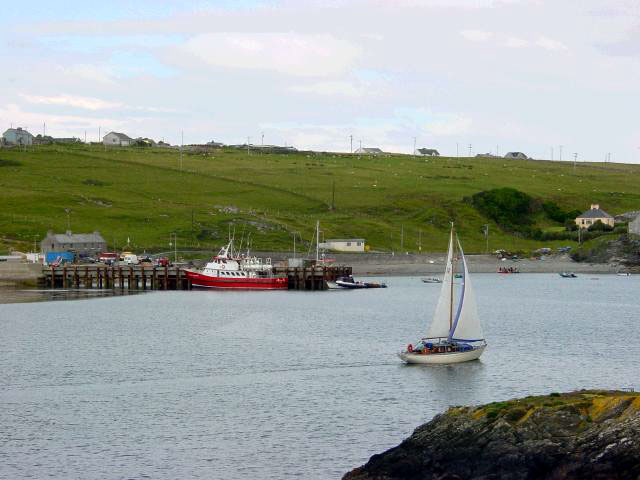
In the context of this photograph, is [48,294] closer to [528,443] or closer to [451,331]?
[451,331]

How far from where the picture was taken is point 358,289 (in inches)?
5871

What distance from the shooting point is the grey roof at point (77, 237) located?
543 ft

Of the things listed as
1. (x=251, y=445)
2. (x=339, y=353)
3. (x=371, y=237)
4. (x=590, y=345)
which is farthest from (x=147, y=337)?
(x=371, y=237)

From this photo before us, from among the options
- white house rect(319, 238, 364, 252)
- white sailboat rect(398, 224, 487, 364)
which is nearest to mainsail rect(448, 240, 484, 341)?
white sailboat rect(398, 224, 487, 364)

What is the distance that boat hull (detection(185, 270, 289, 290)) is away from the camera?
14638 cm

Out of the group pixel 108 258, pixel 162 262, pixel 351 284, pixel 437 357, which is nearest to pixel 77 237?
pixel 108 258

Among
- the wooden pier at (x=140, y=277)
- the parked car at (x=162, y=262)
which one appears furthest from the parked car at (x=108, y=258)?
the wooden pier at (x=140, y=277)

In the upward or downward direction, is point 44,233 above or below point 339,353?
above

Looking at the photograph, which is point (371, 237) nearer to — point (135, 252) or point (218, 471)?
point (135, 252)

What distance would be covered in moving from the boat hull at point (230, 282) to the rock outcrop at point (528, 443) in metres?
105

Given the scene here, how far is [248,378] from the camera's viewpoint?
6894cm

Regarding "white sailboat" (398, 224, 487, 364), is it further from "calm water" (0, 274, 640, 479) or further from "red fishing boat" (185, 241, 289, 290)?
"red fishing boat" (185, 241, 289, 290)

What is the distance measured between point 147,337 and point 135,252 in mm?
82928

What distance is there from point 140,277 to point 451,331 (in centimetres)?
8217
